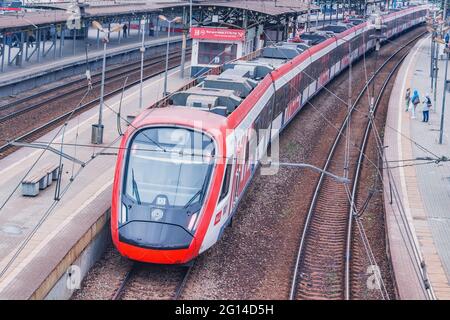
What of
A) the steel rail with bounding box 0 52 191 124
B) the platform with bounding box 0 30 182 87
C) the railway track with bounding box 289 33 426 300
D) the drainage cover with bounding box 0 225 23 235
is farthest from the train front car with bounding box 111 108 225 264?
the platform with bounding box 0 30 182 87

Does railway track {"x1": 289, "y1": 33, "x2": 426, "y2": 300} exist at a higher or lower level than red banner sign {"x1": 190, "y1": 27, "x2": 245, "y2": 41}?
lower

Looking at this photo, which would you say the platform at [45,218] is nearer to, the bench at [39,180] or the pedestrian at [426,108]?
the bench at [39,180]

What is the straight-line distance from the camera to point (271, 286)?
17.8 meters

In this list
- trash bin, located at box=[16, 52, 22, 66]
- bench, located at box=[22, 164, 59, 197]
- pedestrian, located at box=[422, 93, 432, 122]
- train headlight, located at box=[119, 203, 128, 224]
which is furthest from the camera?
trash bin, located at box=[16, 52, 22, 66]

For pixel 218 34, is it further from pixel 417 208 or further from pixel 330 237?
pixel 330 237

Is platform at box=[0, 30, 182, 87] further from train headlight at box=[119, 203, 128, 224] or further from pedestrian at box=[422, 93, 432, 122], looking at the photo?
train headlight at box=[119, 203, 128, 224]

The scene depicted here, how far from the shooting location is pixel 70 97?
1585 inches

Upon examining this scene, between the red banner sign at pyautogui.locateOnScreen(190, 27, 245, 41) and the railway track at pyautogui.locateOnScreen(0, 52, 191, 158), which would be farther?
the red banner sign at pyautogui.locateOnScreen(190, 27, 245, 41)

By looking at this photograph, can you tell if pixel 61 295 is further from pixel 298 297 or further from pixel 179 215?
pixel 298 297

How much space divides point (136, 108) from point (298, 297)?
21.7 meters

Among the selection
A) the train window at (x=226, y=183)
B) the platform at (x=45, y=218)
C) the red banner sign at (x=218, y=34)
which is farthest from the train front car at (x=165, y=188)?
the red banner sign at (x=218, y=34)

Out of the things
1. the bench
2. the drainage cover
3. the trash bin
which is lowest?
the drainage cover

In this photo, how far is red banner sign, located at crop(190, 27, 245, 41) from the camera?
45.1 m
